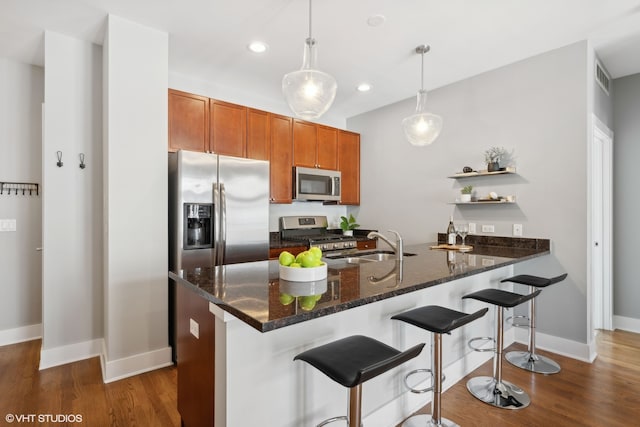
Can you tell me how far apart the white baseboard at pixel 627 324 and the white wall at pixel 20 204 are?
6.03 m

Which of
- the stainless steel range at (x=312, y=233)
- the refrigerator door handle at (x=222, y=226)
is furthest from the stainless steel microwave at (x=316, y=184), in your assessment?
the refrigerator door handle at (x=222, y=226)

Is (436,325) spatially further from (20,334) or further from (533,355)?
(20,334)

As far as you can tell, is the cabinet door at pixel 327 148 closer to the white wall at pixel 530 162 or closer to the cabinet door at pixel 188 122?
the white wall at pixel 530 162

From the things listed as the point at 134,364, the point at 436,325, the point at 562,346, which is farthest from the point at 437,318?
the point at 134,364

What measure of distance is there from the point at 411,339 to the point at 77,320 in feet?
9.25

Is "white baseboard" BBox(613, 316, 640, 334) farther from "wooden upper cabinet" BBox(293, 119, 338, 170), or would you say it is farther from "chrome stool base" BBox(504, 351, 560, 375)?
"wooden upper cabinet" BBox(293, 119, 338, 170)

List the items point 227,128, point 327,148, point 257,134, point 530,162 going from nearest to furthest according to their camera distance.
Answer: point 530,162
point 227,128
point 257,134
point 327,148

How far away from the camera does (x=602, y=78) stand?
3.30 m

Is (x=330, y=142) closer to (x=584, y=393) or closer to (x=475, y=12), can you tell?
(x=475, y=12)

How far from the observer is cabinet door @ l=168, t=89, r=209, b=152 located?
326 cm

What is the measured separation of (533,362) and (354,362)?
7.67 feet

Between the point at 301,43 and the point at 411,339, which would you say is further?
Result: the point at 301,43

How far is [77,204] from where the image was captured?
2.91m

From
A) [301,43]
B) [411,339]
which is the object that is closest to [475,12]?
[301,43]
